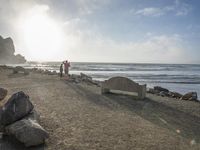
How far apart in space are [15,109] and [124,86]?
8816 mm

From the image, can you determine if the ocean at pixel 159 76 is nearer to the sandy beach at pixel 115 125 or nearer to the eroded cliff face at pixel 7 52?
the sandy beach at pixel 115 125

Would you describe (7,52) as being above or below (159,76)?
above

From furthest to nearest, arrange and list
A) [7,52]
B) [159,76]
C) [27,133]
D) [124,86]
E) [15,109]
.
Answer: [7,52] → [159,76] → [124,86] → [15,109] → [27,133]

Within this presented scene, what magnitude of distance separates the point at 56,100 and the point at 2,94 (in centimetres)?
261

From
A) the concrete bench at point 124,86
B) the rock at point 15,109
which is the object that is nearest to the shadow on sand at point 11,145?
the rock at point 15,109

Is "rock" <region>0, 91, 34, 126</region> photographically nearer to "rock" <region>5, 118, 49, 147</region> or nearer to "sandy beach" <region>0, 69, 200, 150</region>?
"rock" <region>5, 118, 49, 147</region>

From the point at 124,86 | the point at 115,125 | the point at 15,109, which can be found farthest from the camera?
the point at 124,86

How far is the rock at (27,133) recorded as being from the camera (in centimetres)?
677

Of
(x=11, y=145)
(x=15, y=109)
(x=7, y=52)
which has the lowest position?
(x=11, y=145)

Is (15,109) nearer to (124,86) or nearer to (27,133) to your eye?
(27,133)

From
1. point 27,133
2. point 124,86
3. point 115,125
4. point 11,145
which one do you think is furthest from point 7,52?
point 27,133

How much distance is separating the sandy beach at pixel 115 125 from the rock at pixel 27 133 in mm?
215

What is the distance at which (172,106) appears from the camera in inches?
547

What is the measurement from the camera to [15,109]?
7.66 m
